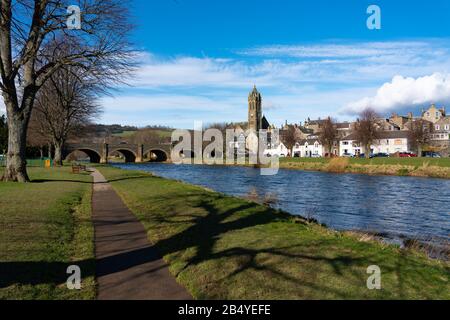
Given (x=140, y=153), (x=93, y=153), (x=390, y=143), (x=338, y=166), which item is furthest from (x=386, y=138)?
(x=93, y=153)

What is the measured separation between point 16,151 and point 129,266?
18472mm

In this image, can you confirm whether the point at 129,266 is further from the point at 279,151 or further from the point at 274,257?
the point at 279,151

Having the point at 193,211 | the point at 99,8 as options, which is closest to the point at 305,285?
the point at 193,211

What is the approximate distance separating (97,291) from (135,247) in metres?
2.82

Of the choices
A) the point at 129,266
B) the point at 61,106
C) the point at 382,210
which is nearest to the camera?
the point at 129,266

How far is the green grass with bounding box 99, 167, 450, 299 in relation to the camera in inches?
247

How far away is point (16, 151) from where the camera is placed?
22938 mm

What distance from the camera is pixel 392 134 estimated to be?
348ft

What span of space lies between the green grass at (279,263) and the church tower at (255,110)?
458 feet

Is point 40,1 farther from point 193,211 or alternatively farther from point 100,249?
point 100,249

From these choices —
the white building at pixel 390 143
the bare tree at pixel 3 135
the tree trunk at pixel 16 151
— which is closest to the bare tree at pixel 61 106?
the bare tree at pixel 3 135

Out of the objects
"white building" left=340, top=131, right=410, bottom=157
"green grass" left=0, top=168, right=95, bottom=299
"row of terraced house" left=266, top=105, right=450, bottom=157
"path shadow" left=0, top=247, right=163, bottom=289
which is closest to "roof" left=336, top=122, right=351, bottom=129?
"row of terraced house" left=266, top=105, right=450, bottom=157
